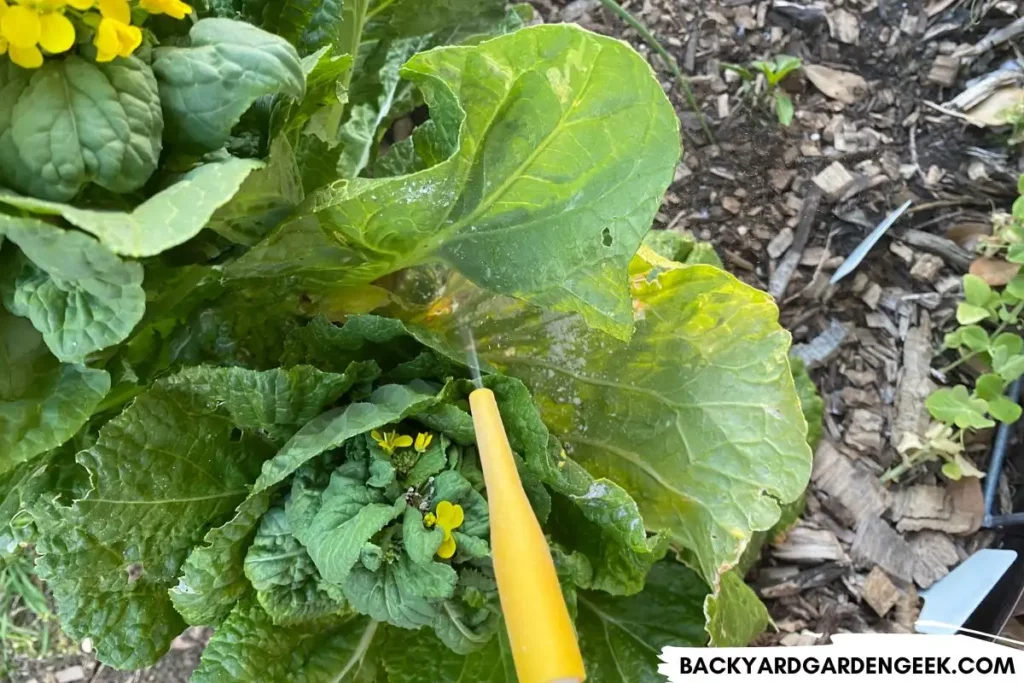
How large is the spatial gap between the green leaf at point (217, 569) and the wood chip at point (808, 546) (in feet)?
2.75

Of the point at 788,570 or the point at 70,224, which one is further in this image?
the point at 788,570

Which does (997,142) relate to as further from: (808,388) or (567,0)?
(567,0)

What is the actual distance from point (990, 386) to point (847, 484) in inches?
10.3

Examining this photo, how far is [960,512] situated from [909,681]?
0.53 metres

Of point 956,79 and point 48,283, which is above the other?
point 48,283

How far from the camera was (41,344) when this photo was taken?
2.98 ft

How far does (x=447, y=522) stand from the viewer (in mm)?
898

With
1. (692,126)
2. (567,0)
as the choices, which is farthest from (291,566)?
(567,0)

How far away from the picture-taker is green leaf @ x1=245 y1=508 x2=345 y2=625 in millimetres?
962

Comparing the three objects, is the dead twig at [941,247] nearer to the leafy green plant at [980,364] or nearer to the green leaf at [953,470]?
the leafy green plant at [980,364]

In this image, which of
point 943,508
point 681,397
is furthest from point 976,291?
point 681,397

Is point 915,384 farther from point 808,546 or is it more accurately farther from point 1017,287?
point 808,546

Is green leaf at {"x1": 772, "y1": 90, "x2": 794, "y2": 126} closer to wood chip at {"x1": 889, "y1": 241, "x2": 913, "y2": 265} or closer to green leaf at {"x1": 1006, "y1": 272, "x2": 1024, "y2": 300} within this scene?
wood chip at {"x1": 889, "y1": 241, "x2": 913, "y2": 265}

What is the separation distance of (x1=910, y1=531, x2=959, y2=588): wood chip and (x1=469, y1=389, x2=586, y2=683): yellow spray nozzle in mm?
784
